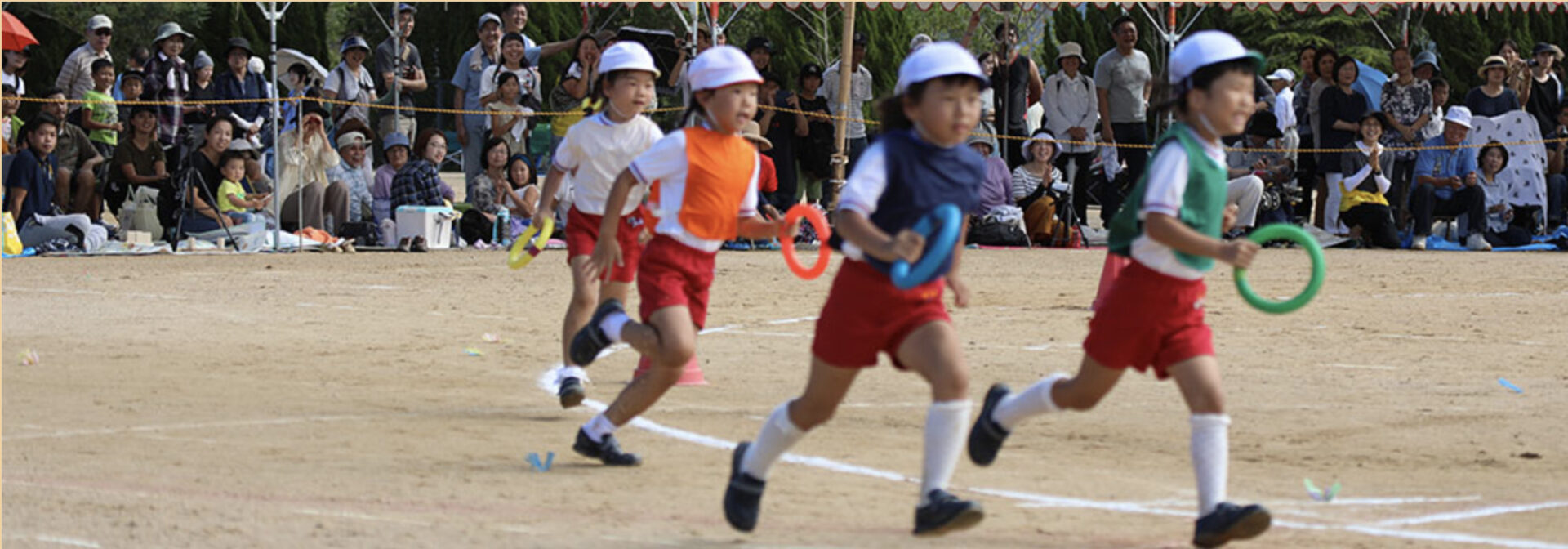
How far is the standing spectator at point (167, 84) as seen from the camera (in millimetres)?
19734

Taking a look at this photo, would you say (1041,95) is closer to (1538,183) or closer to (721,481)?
(1538,183)

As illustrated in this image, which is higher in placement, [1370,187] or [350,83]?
[350,83]

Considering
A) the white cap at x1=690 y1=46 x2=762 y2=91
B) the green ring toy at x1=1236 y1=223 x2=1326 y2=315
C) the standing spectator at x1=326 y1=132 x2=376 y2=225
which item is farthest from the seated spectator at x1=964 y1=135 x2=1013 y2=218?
the green ring toy at x1=1236 y1=223 x2=1326 y2=315

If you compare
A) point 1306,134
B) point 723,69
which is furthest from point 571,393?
point 1306,134

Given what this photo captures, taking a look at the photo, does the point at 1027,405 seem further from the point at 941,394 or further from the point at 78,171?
the point at 78,171

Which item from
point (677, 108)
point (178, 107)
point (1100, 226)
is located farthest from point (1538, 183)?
point (178, 107)

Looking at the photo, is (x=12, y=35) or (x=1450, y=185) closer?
(x=12, y=35)

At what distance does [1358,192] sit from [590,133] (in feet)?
46.5

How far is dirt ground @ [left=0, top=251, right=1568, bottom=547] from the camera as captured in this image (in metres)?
6.64

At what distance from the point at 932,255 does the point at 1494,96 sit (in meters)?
17.5

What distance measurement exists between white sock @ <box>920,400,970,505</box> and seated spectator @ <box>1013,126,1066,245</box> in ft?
48.9

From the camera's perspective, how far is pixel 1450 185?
71.4 ft

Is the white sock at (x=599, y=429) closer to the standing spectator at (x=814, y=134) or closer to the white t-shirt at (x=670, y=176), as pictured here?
the white t-shirt at (x=670, y=176)

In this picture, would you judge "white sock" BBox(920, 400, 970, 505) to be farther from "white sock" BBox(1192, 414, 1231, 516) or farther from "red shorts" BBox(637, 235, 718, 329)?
"red shorts" BBox(637, 235, 718, 329)
